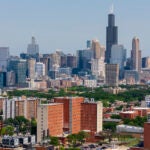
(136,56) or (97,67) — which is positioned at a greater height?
(136,56)

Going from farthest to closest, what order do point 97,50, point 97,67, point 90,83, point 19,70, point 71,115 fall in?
point 97,50
point 97,67
point 90,83
point 19,70
point 71,115

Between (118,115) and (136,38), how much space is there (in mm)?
39106

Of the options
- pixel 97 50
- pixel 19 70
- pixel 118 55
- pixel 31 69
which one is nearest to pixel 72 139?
pixel 19 70

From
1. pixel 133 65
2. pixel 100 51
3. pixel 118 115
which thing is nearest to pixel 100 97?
pixel 118 115

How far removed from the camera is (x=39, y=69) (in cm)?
5941

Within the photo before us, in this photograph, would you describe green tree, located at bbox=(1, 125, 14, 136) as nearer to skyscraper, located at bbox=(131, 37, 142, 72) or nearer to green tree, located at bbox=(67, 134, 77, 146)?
green tree, located at bbox=(67, 134, 77, 146)

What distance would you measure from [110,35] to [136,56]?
4.41m

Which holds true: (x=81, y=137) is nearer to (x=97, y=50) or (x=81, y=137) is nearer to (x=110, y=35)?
(x=110, y=35)

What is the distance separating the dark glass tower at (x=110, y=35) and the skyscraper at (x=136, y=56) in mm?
2326

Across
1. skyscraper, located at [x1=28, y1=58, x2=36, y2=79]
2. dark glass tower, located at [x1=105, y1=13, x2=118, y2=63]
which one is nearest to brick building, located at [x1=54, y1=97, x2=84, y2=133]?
skyscraper, located at [x1=28, y1=58, x2=36, y2=79]

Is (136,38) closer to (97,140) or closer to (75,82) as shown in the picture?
(75,82)

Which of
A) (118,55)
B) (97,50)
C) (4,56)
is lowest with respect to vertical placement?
(4,56)

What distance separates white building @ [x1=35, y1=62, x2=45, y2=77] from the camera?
58594 millimetres

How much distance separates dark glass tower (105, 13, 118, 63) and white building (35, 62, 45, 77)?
373 inches
